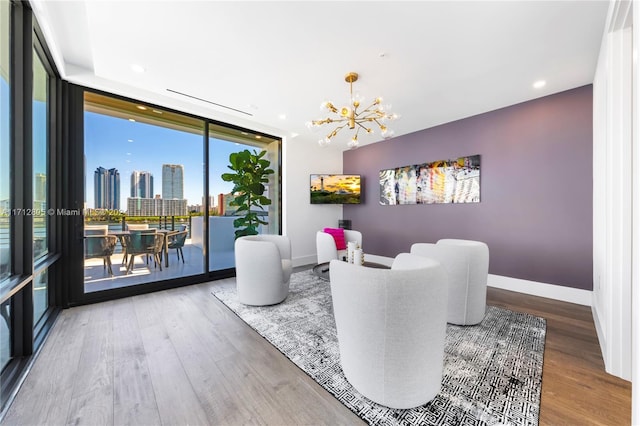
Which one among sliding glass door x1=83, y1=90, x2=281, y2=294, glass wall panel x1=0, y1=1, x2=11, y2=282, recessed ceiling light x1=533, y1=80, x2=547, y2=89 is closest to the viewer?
glass wall panel x1=0, y1=1, x2=11, y2=282

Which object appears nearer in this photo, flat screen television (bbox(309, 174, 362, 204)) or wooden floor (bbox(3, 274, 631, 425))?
wooden floor (bbox(3, 274, 631, 425))

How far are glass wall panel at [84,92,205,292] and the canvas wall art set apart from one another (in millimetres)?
3783

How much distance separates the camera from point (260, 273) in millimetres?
2986

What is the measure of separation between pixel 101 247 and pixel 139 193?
87 centimetres

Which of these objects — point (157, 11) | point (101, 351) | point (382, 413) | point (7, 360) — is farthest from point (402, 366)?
point (157, 11)

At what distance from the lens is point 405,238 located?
16.9 ft

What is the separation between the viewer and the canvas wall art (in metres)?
4.22

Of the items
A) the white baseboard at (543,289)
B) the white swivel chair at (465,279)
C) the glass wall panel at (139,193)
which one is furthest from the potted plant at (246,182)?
the white baseboard at (543,289)

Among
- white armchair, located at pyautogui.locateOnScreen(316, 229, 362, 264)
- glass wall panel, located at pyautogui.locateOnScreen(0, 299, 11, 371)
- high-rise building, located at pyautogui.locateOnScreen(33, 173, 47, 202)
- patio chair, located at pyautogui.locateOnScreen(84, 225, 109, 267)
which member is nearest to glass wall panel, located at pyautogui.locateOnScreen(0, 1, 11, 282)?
glass wall panel, located at pyautogui.locateOnScreen(0, 299, 11, 371)

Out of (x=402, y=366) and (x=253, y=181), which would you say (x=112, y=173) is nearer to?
(x=253, y=181)

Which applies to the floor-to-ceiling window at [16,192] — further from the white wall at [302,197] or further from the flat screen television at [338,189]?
the flat screen television at [338,189]

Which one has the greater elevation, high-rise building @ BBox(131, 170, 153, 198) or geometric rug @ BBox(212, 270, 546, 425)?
high-rise building @ BBox(131, 170, 153, 198)

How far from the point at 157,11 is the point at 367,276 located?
267 centimetres

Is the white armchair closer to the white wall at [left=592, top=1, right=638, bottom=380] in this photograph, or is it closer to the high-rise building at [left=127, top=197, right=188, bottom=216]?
the high-rise building at [left=127, top=197, right=188, bottom=216]
